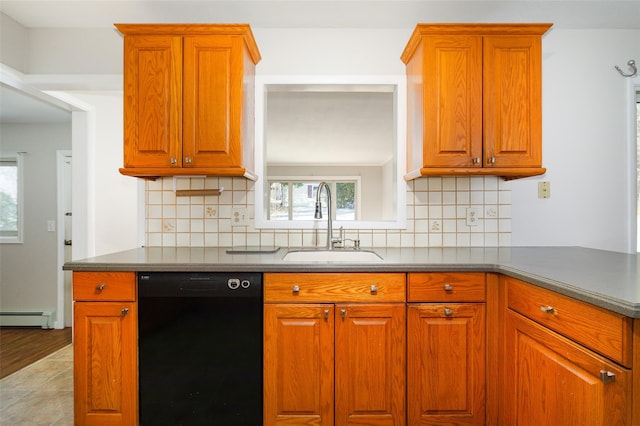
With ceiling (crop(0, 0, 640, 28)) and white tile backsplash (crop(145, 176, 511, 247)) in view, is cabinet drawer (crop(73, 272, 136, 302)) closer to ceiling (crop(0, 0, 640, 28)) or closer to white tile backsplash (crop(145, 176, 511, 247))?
white tile backsplash (crop(145, 176, 511, 247))

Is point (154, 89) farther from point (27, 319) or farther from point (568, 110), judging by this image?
point (27, 319)

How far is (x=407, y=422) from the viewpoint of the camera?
1.64 m

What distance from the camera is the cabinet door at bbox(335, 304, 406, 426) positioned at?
1639 mm

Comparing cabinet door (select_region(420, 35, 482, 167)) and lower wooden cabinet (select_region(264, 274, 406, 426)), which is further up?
cabinet door (select_region(420, 35, 482, 167))

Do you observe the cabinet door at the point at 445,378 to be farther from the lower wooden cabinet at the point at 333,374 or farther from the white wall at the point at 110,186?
the white wall at the point at 110,186

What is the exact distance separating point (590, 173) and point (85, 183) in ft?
12.6

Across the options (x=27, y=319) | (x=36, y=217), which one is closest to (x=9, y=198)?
(x=36, y=217)

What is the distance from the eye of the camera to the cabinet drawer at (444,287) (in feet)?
5.43

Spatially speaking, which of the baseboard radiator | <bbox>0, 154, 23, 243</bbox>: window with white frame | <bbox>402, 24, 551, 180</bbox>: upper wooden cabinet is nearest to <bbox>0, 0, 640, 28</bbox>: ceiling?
<bbox>402, 24, 551, 180</bbox>: upper wooden cabinet

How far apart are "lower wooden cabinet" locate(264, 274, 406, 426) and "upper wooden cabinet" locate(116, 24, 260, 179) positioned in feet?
2.90

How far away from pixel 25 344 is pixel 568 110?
462 centimetres

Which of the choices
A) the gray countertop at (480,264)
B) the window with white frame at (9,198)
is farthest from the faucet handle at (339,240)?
the window with white frame at (9,198)

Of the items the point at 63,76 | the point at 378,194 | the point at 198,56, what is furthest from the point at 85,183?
the point at 378,194

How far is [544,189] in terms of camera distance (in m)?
2.30
